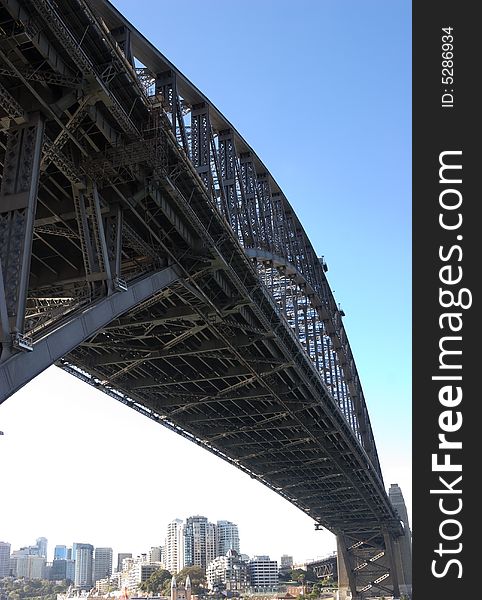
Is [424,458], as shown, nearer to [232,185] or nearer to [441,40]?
[441,40]

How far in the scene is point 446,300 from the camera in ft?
43.0

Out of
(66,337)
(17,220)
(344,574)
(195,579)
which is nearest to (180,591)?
(195,579)

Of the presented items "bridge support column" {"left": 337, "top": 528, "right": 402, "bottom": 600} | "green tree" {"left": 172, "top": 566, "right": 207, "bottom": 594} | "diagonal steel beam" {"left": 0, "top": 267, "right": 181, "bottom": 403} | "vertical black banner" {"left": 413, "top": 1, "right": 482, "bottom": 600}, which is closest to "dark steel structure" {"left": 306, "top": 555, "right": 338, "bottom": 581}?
"green tree" {"left": 172, "top": 566, "right": 207, "bottom": 594}

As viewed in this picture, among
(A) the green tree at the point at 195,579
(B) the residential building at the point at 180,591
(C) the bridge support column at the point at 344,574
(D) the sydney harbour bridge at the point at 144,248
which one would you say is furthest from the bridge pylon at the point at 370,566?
(A) the green tree at the point at 195,579

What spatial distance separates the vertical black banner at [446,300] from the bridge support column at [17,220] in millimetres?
7680

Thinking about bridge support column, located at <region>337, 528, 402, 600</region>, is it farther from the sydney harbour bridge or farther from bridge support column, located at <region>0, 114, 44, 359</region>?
bridge support column, located at <region>0, 114, 44, 359</region>

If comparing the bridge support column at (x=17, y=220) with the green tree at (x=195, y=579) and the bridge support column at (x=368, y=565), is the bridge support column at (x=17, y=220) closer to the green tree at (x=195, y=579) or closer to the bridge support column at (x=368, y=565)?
the bridge support column at (x=368, y=565)

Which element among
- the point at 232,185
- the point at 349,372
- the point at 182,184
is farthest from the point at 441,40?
the point at 349,372

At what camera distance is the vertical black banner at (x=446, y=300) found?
42.1ft

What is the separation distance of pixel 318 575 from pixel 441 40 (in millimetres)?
197870

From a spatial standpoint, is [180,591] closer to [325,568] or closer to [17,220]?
[325,568]

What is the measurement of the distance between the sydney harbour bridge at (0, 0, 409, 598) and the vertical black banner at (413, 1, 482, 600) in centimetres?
768

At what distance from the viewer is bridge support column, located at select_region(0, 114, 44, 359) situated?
13.8m

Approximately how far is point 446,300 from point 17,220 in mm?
8774
